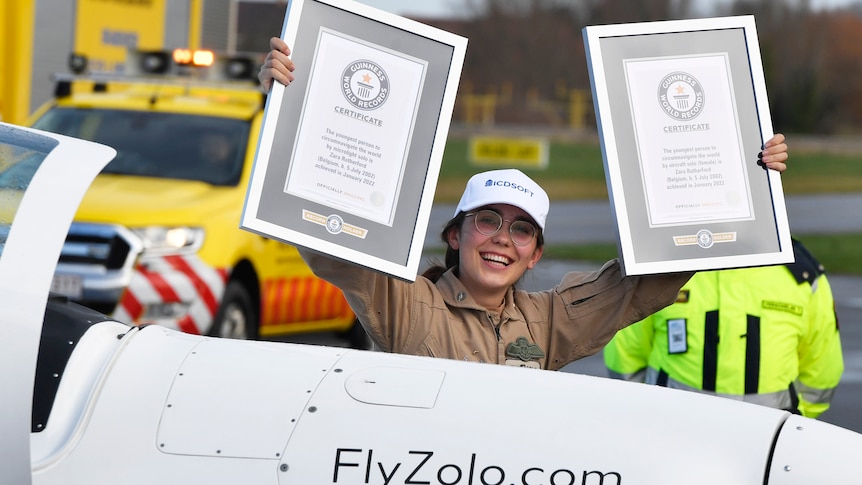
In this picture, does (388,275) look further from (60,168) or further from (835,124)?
(835,124)

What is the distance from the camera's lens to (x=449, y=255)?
414cm

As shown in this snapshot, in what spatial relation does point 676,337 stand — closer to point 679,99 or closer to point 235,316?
point 679,99

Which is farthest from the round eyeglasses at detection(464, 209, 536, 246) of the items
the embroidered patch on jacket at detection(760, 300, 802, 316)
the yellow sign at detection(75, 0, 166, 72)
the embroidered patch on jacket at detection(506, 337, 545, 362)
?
the yellow sign at detection(75, 0, 166, 72)

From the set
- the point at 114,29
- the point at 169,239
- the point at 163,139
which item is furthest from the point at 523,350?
the point at 114,29

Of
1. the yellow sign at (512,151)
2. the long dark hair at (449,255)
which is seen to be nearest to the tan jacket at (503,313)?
the long dark hair at (449,255)

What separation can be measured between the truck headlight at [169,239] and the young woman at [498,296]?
4.73m

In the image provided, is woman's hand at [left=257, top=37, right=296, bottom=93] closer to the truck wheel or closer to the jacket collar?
the jacket collar

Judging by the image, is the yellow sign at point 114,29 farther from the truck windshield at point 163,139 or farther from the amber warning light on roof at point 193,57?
the truck windshield at point 163,139

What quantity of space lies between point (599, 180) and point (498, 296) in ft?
104

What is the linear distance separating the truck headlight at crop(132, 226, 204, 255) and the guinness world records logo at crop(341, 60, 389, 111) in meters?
5.19

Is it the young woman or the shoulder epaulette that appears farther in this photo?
the shoulder epaulette

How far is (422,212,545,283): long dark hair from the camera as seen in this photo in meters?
3.97

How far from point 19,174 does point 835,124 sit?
193ft

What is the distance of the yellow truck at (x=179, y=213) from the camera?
8.45m
